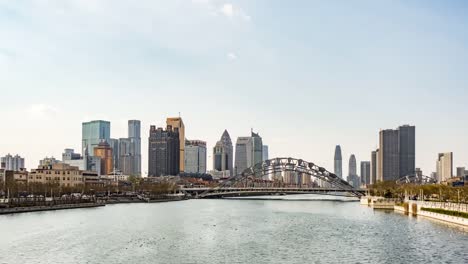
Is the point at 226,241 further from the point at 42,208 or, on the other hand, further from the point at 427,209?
the point at 42,208

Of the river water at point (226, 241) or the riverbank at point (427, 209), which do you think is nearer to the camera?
the river water at point (226, 241)

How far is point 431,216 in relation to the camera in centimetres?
9581

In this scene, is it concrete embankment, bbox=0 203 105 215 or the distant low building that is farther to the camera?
the distant low building

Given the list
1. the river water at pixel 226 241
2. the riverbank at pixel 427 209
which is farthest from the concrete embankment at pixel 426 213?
the river water at pixel 226 241

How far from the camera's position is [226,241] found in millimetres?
64562

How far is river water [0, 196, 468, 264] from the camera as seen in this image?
171 ft

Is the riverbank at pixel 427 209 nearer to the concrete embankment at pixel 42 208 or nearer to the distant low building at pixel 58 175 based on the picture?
the concrete embankment at pixel 42 208

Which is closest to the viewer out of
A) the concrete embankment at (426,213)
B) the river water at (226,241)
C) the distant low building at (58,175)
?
the river water at (226,241)

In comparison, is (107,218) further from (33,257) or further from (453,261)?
(453,261)

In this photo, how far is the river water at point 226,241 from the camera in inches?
2047

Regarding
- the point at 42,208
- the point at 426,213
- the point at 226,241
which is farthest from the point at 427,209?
the point at 42,208

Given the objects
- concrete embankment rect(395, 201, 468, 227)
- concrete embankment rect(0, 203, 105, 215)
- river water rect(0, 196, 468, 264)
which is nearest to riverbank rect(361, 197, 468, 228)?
concrete embankment rect(395, 201, 468, 227)

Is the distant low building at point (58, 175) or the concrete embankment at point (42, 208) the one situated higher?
the distant low building at point (58, 175)

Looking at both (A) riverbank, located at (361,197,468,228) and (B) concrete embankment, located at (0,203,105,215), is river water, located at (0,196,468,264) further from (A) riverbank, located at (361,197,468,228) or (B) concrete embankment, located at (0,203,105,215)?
(B) concrete embankment, located at (0,203,105,215)
